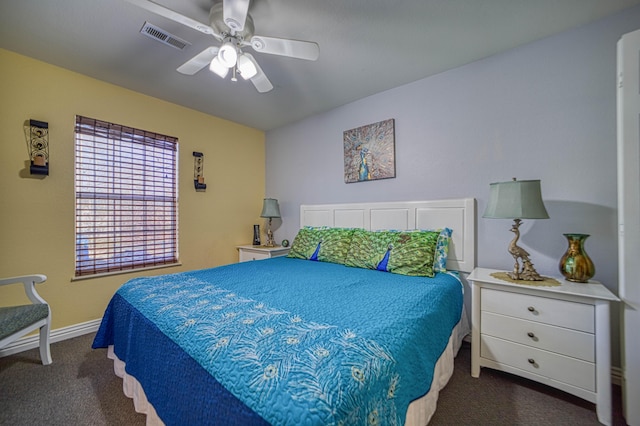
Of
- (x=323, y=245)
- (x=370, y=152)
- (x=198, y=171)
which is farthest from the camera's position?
(x=198, y=171)

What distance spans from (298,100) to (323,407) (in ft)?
9.82

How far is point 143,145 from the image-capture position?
9.43 ft

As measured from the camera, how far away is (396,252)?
218 cm

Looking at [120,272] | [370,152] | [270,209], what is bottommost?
[120,272]

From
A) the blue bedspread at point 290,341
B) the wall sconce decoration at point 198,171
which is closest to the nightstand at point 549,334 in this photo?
the blue bedspread at point 290,341

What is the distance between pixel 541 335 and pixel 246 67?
263 cm

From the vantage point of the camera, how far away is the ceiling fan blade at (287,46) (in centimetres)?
160

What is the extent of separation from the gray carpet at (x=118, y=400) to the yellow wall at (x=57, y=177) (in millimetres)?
688

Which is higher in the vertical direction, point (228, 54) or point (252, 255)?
point (228, 54)

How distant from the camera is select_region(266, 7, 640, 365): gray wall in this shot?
1.76 metres

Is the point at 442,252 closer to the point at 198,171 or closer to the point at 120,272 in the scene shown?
the point at 198,171

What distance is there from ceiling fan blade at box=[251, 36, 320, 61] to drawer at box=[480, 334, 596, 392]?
2.30 m

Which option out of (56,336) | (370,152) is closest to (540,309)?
(370,152)

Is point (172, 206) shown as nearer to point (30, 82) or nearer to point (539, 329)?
point (30, 82)
